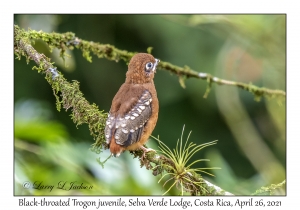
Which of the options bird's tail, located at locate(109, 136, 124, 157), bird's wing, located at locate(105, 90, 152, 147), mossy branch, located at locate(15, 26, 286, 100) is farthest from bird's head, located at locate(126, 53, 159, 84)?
bird's tail, located at locate(109, 136, 124, 157)

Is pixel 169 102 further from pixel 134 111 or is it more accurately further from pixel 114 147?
pixel 114 147

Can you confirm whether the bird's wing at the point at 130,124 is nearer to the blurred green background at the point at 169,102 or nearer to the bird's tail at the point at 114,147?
the bird's tail at the point at 114,147

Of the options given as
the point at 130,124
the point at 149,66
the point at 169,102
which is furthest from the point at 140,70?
the point at 169,102

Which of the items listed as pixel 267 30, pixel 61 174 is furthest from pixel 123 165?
pixel 267 30

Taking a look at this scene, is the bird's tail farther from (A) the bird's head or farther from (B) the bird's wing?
(A) the bird's head

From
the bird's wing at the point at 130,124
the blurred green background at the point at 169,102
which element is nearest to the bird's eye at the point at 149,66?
the bird's wing at the point at 130,124
